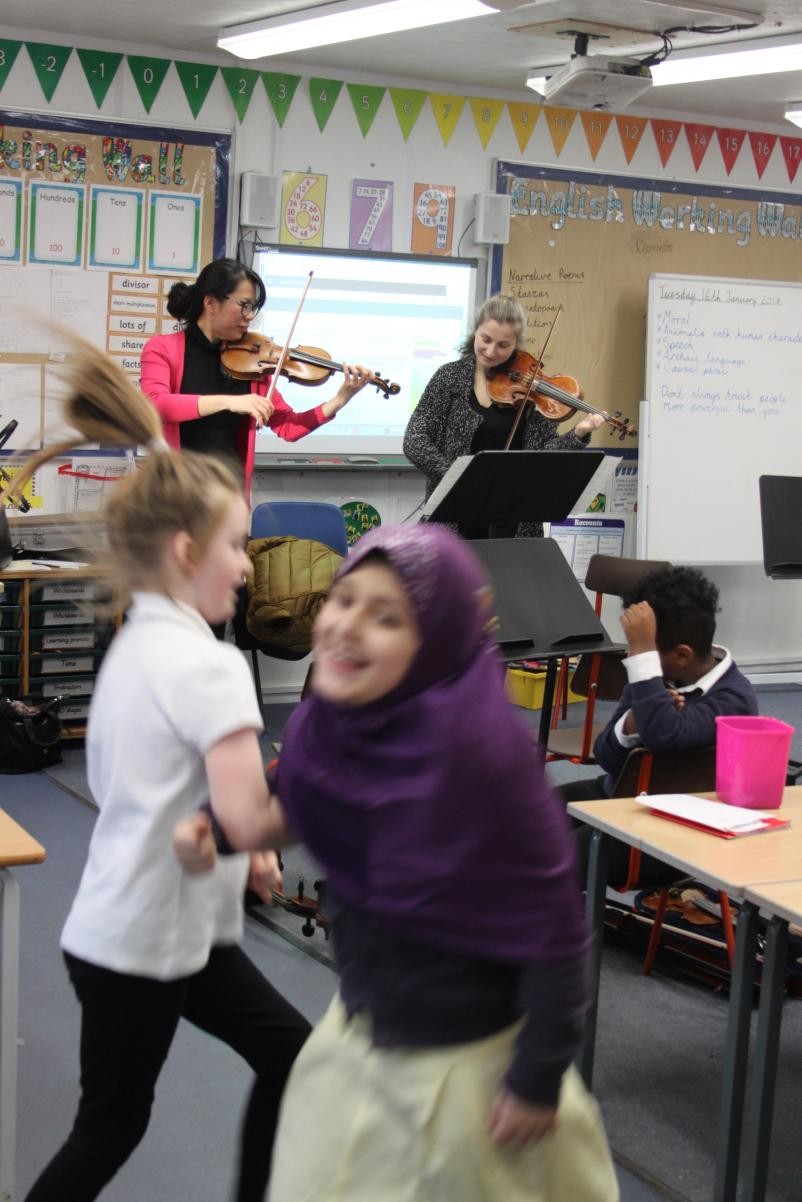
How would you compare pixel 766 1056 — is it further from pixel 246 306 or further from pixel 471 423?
pixel 246 306

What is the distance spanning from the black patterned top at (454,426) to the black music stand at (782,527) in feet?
3.88

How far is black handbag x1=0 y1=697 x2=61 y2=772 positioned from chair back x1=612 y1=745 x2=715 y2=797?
251 cm

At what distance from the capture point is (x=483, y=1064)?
1.20 meters

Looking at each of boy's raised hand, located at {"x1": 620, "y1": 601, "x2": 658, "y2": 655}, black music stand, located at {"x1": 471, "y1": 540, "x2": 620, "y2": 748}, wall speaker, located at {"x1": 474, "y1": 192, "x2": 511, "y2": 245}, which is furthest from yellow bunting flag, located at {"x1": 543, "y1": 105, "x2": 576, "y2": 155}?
boy's raised hand, located at {"x1": 620, "y1": 601, "x2": 658, "y2": 655}

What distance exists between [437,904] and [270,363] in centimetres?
327

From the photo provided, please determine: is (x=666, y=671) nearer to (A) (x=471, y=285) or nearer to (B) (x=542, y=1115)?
(B) (x=542, y=1115)

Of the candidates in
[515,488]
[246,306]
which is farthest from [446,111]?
[515,488]

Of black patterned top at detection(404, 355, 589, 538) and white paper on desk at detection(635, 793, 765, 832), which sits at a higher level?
black patterned top at detection(404, 355, 589, 538)

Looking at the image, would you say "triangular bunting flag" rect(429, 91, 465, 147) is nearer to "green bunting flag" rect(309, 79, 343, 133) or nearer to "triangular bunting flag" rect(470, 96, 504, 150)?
"triangular bunting flag" rect(470, 96, 504, 150)

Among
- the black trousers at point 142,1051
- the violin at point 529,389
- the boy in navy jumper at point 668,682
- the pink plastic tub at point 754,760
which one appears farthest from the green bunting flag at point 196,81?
the black trousers at point 142,1051

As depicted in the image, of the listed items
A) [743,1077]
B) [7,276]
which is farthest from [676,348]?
[743,1077]

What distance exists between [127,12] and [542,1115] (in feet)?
14.8

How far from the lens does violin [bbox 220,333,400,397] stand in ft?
13.7

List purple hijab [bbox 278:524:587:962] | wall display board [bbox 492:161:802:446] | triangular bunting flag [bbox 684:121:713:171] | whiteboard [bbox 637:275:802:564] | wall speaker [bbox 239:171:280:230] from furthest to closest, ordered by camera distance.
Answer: triangular bunting flag [bbox 684:121:713:171]
whiteboard [bbox 637:275:802:564]
wall display board [bbox 492:161:802:446]
wall speaker [bbox 239:171:280:230]
purple hijab [bbox 278:524:587:962]
